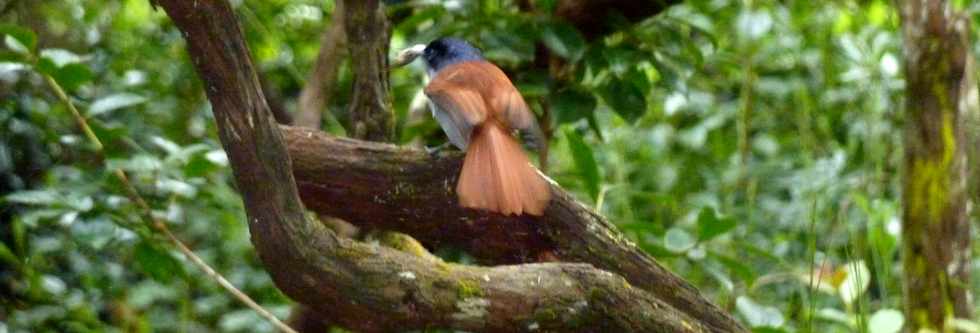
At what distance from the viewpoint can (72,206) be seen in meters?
2.89

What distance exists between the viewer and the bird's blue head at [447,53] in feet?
9.34

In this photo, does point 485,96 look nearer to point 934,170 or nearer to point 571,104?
point 571,104

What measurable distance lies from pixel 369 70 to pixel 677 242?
2.68 feet

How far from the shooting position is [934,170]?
10.9 ft

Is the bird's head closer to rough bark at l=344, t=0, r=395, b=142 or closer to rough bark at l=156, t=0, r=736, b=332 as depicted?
rough bark at l=344, t=0, r=395, b=142

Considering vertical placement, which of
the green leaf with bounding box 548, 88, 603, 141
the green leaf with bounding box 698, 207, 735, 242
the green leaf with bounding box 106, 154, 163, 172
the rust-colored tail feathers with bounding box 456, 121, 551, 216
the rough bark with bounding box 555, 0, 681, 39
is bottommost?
the green leaf with bounding box 698, 207, 735, 242

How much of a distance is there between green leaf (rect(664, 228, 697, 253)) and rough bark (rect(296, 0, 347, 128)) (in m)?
0.80

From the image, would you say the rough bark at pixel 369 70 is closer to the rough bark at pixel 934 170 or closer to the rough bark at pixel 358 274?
the rough bark at pixel 358 274

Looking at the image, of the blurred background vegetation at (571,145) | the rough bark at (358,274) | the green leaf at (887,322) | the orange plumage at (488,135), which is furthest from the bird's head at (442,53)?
the green leaf at (887,322)

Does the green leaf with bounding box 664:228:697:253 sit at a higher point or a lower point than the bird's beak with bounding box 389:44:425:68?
lower

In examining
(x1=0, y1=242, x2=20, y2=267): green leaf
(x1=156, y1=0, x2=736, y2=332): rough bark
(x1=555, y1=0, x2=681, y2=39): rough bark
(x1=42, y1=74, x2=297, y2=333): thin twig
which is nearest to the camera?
(x1=156, y1=0, x2=736, y2=332): rough bark

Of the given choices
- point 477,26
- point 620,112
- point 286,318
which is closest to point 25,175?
point 286,318

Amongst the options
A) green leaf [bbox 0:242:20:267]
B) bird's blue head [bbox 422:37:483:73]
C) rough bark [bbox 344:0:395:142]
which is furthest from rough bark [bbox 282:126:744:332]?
green leaf [bbox 0:242:20:267]

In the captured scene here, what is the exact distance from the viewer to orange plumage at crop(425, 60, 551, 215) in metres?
2.23
